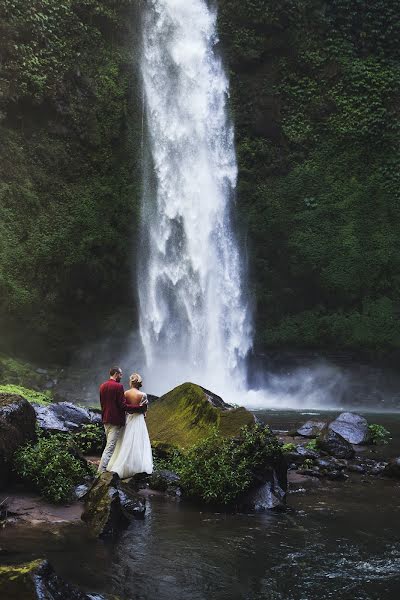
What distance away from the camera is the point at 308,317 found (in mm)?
27625

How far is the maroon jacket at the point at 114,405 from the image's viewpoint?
857 cm

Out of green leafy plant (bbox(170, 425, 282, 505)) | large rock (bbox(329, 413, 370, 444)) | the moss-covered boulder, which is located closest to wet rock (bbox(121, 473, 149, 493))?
green leafy plant (bbox(170, 425, 282, 505))

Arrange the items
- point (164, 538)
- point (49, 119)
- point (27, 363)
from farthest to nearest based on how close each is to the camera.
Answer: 1. point (49, 119)
2. point (27, 363)
3. point (164, 538)

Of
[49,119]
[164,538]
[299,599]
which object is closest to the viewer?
[299,599]

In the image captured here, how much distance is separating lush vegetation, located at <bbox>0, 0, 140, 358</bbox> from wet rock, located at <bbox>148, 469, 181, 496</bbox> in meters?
16.6

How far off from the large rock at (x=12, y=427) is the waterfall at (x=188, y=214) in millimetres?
16589

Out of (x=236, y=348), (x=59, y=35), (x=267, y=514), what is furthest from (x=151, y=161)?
(x=267, y=514)

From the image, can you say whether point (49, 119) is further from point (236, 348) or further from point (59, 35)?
point (236, 348)

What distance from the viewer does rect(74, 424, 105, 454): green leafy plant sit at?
34.5 ft

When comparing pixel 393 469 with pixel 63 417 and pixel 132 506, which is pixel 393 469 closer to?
pixel 132 506

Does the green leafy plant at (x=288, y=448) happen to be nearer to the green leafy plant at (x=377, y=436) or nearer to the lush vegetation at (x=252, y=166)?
the green leafy plant at (x=377, y=436)

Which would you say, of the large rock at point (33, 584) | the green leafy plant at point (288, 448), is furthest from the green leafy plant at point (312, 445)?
the large rock at point (33, 584)

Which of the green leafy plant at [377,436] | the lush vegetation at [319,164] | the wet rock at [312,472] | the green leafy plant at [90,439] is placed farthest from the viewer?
the lush vegetation at [319,164]

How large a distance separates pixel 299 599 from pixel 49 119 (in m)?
24.4
